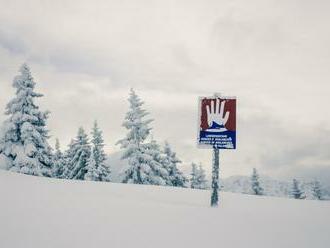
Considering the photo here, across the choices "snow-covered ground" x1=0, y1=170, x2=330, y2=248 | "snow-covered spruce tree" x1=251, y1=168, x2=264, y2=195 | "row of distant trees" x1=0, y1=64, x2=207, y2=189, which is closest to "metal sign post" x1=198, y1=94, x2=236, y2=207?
"snow-covered ground" x1=0, y1=170, x2=330, y2=248

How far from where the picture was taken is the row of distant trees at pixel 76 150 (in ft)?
109

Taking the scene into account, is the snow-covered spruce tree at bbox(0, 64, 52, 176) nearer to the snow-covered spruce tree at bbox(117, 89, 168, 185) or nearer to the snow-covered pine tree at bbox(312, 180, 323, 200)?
the snow-covered spruce tree at bbox(117, 89, 168, 185)

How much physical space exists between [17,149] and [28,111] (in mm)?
3315

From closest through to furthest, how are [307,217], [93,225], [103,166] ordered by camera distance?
[93,225], [307,217], [103,166]

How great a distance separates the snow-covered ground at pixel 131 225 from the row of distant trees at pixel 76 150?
23.6 meters

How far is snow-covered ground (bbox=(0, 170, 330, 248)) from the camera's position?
638 centimetres

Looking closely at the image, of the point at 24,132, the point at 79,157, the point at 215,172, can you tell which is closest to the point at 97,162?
the point at 79,157

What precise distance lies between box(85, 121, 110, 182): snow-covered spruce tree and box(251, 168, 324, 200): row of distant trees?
78.2ft

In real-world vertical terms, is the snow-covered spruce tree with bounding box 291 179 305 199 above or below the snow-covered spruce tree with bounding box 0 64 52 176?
below

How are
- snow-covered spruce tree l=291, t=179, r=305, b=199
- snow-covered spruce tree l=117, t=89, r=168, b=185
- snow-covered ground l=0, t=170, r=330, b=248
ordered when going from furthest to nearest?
snow-covered spruce tree l=291, t=179, r=305, b=199 → snow-covered spruce tree l=117, t=89, r=168, b=185 → snow-covered ground l=0, t=170, r=330, b=248

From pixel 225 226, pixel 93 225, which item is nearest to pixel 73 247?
Result: pixel 93 225

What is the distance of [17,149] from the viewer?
109 ft

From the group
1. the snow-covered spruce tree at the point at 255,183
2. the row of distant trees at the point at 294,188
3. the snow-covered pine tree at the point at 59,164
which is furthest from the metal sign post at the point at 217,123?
the row of distant trees at the point at 294,188

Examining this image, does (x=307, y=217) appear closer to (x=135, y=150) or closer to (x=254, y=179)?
(x=135, y=150)
